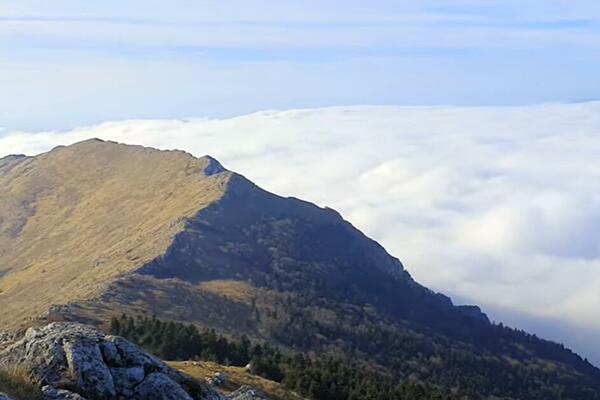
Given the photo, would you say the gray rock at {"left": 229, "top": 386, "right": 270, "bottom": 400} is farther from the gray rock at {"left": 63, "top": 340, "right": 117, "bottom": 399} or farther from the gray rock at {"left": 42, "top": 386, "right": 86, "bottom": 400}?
the gray rock at {"left": 42, "top": 386, "right": 86, "bottom": 400}

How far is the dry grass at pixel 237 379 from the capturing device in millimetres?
78438

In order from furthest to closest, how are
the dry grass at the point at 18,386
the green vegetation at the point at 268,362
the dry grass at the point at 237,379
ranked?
the green vegetation at the point at 268,362, the dry grass at the point at 237,379, the dry grass at the point at 18,386

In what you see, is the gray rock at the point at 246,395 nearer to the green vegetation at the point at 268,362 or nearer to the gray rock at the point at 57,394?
the gray rock at the point at 57,394

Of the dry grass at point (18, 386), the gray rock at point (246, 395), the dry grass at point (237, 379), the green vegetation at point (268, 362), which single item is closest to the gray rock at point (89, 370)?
the dry grass at point (18, 386)

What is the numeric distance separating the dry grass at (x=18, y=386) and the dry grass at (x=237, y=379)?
51.9 metres

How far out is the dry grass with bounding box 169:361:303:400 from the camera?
7844 centimetres

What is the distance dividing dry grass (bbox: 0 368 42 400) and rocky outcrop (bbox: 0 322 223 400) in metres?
0.33

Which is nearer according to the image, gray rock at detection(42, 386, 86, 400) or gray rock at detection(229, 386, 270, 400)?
gray rock at detection(42, 386, 86, 400)

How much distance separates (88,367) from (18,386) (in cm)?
243

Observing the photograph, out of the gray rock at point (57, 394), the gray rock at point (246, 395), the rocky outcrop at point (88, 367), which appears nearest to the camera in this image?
the gray rock at point (57, 394)

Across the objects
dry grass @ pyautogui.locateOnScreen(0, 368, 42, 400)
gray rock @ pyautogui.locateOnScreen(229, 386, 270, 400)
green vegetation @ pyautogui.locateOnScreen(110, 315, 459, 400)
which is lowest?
dry grass @ pyautogui.locateOnScreen(0, 368, 42, 400)

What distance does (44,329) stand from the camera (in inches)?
1078

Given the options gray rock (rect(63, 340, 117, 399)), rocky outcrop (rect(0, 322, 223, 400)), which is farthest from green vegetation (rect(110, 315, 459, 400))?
gray rock (rect(63, 340, 117, 399))

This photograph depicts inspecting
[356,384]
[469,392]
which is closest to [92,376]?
[356,384]
